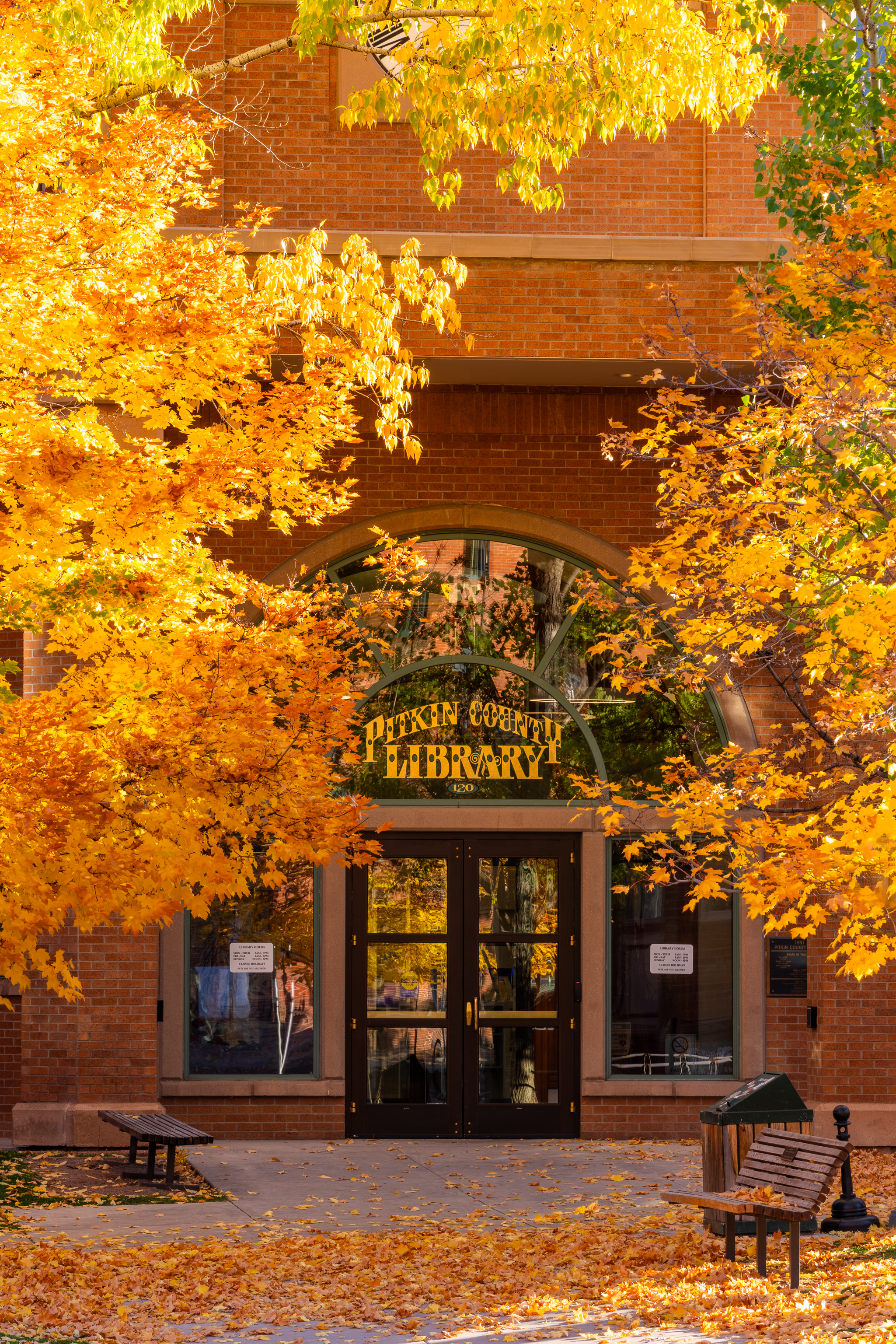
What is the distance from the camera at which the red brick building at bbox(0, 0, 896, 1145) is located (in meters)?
12.8

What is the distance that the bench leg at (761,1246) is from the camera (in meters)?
7.50

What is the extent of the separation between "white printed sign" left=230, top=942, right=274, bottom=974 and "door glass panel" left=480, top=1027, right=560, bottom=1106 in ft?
6.83

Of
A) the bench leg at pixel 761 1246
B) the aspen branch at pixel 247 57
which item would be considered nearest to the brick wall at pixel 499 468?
the aspen branch at pixel 247 57

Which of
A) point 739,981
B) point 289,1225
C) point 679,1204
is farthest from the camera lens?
point 739,981

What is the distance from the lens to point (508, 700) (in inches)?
523

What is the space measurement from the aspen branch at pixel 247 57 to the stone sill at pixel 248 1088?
8.14 meters

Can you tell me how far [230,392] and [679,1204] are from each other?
6.40 metres

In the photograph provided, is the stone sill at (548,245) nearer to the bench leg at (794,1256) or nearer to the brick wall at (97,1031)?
the brick wall at (97,1031)

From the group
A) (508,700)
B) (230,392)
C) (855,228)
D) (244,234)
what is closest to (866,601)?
(855,228)

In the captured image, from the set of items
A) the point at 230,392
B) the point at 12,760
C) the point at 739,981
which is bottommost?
the point at 739,981

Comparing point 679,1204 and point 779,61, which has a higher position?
point 779,61

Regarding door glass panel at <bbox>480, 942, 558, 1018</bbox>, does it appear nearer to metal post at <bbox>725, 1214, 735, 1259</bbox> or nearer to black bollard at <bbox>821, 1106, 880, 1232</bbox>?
black bollard at <bbox>821, 1106, 880, 1232</bbox>

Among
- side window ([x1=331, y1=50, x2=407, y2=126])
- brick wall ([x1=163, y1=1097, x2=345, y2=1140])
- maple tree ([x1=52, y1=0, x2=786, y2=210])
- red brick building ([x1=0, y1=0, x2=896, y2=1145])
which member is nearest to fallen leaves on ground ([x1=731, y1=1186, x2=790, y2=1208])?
red brick building ([x1=0, y1=0, x2=896, y2=1145])

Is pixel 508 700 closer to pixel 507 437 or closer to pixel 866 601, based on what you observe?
pixel 507 437
